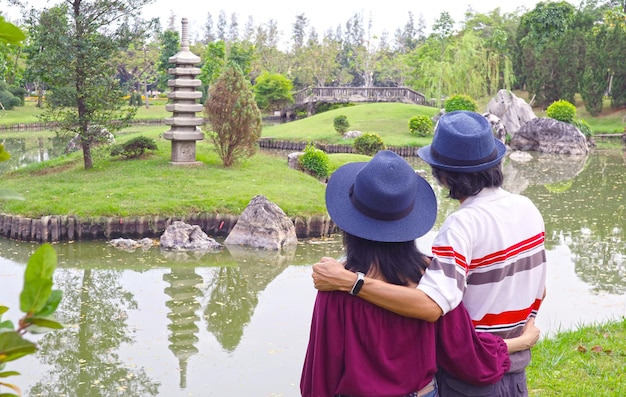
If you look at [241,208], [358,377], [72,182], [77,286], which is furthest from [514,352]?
[72,182]

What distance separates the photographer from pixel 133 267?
30.1 feet

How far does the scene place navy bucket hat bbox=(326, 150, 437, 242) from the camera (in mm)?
2297

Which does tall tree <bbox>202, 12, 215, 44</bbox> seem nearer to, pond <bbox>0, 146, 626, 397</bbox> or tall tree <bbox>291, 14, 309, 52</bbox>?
tall tree <bbox>291, 14, 309, 52</bbox>

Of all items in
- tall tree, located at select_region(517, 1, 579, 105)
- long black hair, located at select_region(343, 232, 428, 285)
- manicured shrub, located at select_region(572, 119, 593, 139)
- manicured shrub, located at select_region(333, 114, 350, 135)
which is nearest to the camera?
long black hair, located at select_region(343, 232, 428, 285)

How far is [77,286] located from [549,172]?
14.1 metres

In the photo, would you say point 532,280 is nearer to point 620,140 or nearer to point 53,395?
point 53,395

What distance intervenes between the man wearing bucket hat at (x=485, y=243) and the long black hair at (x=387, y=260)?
7 cm

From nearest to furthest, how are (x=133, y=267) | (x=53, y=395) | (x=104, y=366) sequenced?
(x=53, y=395) → (x=104, y=366) → (x=133, y=267)

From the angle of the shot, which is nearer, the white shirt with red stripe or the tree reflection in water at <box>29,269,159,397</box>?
the white shirt with red stripe

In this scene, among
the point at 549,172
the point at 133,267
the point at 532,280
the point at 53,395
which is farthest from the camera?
the point at 549,172

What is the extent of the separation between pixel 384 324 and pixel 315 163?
1340cm

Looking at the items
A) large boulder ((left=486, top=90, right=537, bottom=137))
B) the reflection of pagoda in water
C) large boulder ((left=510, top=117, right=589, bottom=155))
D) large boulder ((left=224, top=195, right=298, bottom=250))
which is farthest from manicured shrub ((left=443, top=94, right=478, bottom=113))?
the reflection of pagoda in water

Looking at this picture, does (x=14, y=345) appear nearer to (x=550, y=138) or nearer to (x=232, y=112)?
(x=232, y=112)

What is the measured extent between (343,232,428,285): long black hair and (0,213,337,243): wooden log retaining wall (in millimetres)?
8609
